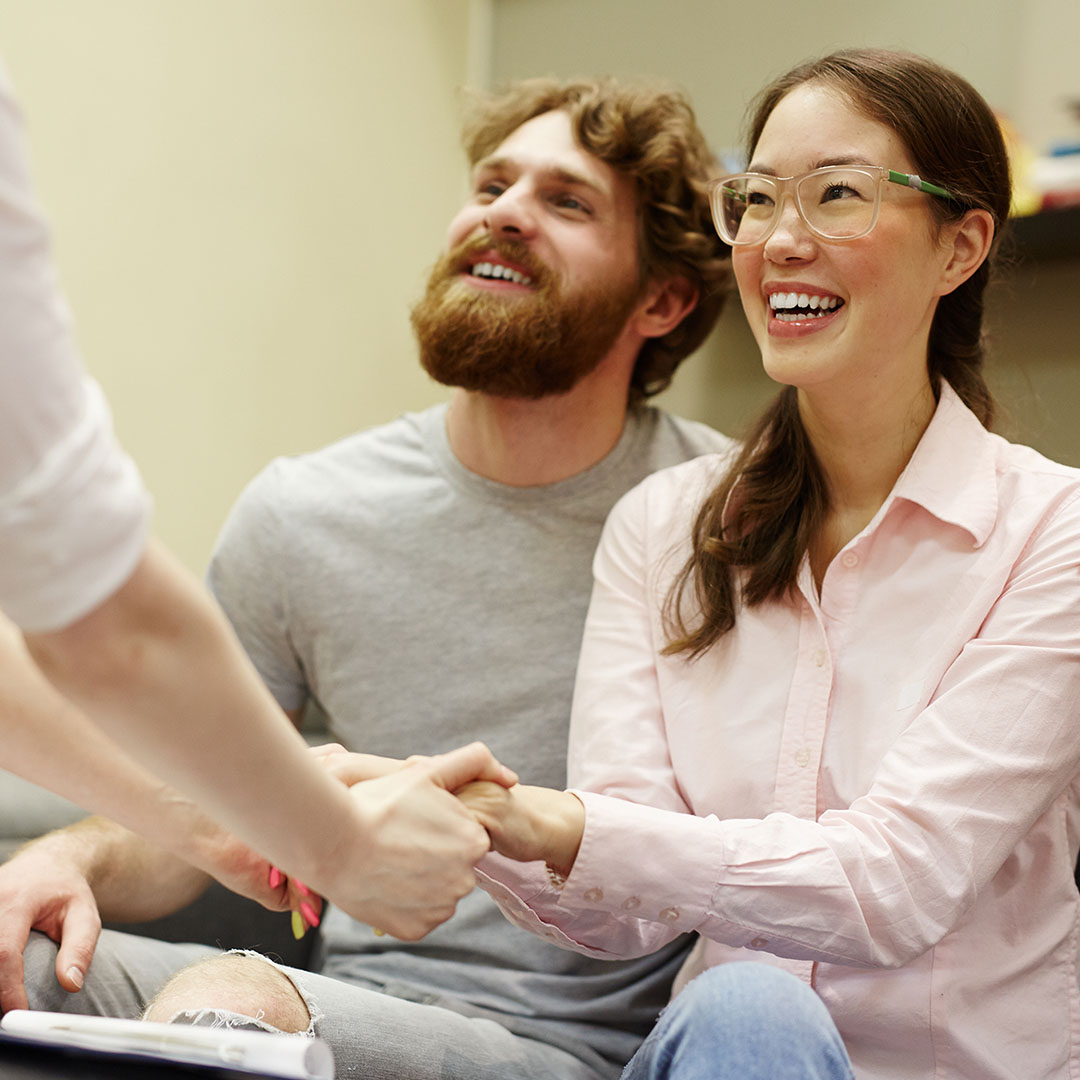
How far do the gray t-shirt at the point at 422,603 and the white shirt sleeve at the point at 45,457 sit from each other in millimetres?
992

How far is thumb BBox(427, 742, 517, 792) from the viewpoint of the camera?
3.38 feet

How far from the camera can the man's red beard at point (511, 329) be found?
1654mm

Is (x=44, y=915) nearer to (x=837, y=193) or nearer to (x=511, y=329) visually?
(x=511, y=329)

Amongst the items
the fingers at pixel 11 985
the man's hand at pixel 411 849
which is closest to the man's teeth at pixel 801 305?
the man's hand at pixel 411 849

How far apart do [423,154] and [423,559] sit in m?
1.60

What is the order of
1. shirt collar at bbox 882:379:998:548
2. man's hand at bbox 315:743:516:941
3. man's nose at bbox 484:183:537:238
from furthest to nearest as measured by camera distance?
1. man's nose at bbox 484:183:537:238
2. shirt collar at bbox 882:379:998:548
3. man's hand at bbox 315:743:516:941

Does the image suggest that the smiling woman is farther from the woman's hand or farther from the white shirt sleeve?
the white shirt sleeve

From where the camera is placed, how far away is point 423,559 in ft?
5.40

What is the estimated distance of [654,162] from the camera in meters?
1.78

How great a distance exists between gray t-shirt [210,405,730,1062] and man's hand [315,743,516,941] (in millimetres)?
Answer: 523

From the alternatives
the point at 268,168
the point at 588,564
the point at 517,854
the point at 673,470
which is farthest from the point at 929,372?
the point at 268,168

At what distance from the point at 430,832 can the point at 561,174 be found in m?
1.11

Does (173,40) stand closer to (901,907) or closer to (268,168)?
(268,168)

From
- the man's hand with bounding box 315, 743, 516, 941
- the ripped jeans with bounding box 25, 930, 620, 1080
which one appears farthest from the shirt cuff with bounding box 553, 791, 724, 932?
the ripped jeans with bounding box 25, 930, 620, 1080
